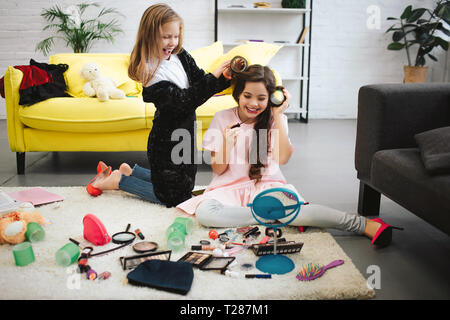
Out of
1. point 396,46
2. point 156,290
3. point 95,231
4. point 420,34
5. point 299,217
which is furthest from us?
point 396,46

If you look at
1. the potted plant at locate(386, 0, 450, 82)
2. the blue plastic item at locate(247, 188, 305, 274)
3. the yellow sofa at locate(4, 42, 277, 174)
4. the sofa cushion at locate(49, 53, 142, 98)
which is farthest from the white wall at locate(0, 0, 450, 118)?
the blue plastic item at locate(247, 188, 305, 274)

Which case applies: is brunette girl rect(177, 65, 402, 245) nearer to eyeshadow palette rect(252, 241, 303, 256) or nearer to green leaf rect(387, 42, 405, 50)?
eyeshadow palette rect(252, 241, 303, 256)

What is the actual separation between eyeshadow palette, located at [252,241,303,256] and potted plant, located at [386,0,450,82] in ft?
12.2

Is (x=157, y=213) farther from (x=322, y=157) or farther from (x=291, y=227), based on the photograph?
(x=322, y=157)

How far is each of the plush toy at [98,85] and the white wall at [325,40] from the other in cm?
191

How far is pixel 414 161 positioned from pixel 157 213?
3.90ft

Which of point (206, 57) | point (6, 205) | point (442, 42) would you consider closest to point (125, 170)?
point (6, 205)

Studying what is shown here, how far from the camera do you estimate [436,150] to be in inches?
63.0

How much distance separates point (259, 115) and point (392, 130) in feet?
2.07

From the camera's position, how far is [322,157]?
320cm

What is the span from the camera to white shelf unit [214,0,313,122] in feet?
15.6

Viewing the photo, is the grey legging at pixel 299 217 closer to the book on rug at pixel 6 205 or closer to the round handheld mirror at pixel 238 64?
the round handheld mirror at pixel 238 64

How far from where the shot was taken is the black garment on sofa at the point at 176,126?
75.3 inches

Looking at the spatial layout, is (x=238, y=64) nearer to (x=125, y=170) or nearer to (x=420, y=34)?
(x=125, y=170)
